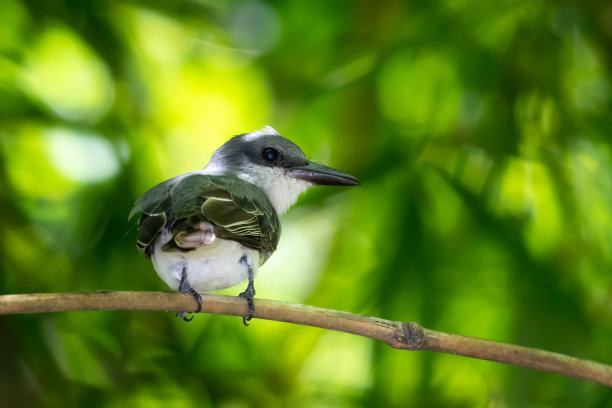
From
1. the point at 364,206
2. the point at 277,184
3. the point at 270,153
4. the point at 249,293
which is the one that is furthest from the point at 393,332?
the point at 364,206

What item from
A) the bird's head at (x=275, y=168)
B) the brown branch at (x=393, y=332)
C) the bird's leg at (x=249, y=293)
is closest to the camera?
the brown branch at (x=393, y=332)

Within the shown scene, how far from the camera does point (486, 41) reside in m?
3.09

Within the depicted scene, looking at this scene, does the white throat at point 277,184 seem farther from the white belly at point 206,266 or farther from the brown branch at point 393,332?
the brown branch at point 393,332

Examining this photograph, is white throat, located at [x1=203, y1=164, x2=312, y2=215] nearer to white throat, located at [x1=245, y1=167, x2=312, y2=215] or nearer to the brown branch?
white throat, located at [x1=245, y1=167, x2=312, y2=215]

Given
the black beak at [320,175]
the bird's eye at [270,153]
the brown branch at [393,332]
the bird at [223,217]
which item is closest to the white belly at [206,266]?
the bird at [223,217]

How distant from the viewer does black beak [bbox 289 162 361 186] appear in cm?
212

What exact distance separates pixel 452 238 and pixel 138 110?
151cm

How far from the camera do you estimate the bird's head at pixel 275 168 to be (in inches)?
91.4

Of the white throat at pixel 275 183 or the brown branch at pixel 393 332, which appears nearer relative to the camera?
the brown branch at pixel 393 332

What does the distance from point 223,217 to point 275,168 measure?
0.70 metres

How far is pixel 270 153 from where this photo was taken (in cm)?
239

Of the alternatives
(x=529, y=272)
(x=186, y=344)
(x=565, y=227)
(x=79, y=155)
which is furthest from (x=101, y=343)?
(x=565, y=227)

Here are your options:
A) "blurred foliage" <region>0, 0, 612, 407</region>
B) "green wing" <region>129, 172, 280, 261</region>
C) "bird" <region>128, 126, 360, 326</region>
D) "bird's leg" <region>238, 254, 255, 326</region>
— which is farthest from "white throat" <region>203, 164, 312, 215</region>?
"blurred foliage" <region>0, 0, 612, 407</region>

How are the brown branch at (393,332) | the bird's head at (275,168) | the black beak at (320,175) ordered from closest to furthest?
the brown branch at (393,332)
the black beak at (320,175)
the bird's head at (275,168)
